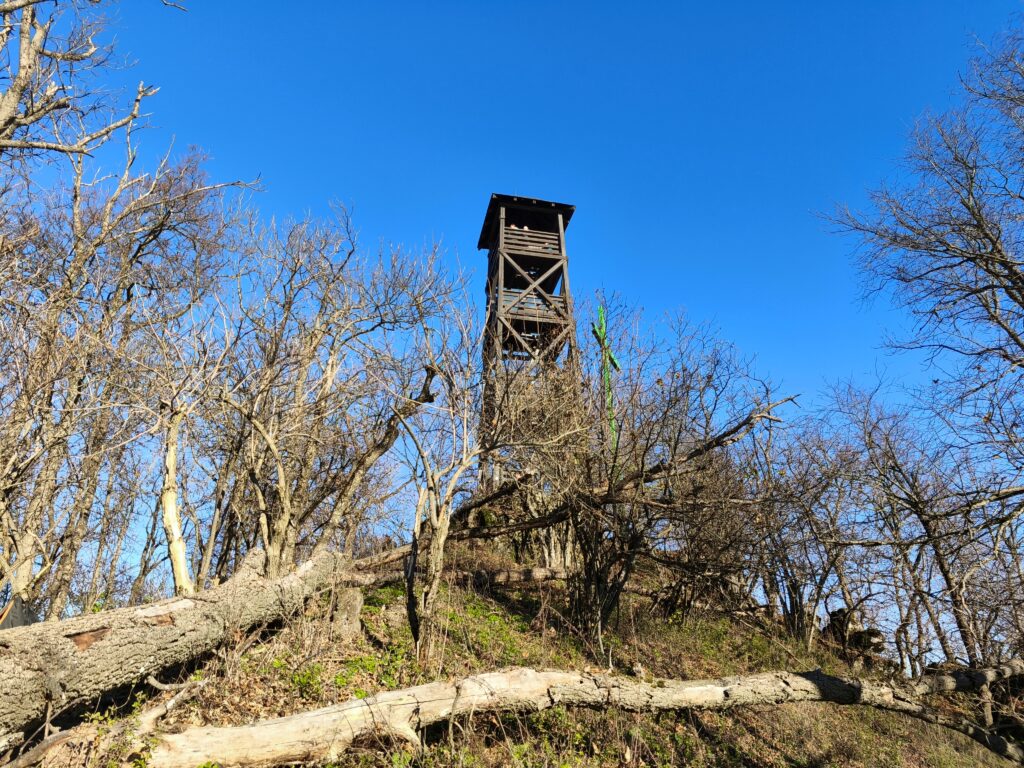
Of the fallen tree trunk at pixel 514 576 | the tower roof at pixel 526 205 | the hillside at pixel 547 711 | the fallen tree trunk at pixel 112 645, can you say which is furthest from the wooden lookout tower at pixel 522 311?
the fallen tree trunk at pixel 112 645

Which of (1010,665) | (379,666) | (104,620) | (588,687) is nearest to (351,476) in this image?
(379,666)

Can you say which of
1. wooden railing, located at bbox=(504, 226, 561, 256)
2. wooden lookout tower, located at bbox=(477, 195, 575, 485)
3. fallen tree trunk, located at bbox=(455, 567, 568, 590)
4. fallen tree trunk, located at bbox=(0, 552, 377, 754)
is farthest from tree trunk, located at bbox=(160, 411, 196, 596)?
wooden railing, located at bbox=(504, 226, 561, 256)

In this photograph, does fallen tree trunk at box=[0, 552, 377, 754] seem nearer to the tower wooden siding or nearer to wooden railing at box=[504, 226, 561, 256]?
the tower wooden siding

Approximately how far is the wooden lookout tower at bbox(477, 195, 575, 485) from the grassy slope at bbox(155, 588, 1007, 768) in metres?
2.40

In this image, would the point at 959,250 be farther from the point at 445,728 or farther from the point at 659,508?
the point at 445,728

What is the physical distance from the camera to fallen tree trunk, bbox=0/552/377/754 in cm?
414

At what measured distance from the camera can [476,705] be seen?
502 cm

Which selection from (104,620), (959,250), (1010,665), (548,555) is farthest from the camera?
(548,555)

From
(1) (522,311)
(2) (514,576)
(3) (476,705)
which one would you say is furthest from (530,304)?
(3) (476,705)

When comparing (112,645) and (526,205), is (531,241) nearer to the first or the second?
(526,205)

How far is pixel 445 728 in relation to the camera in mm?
5145

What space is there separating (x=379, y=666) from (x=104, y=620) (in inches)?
99.3

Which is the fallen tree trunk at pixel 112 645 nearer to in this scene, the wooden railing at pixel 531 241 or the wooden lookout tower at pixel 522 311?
the wooden lookout tower at pixel 522 311

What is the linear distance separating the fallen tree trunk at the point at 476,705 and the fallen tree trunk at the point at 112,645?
11.5 inches
